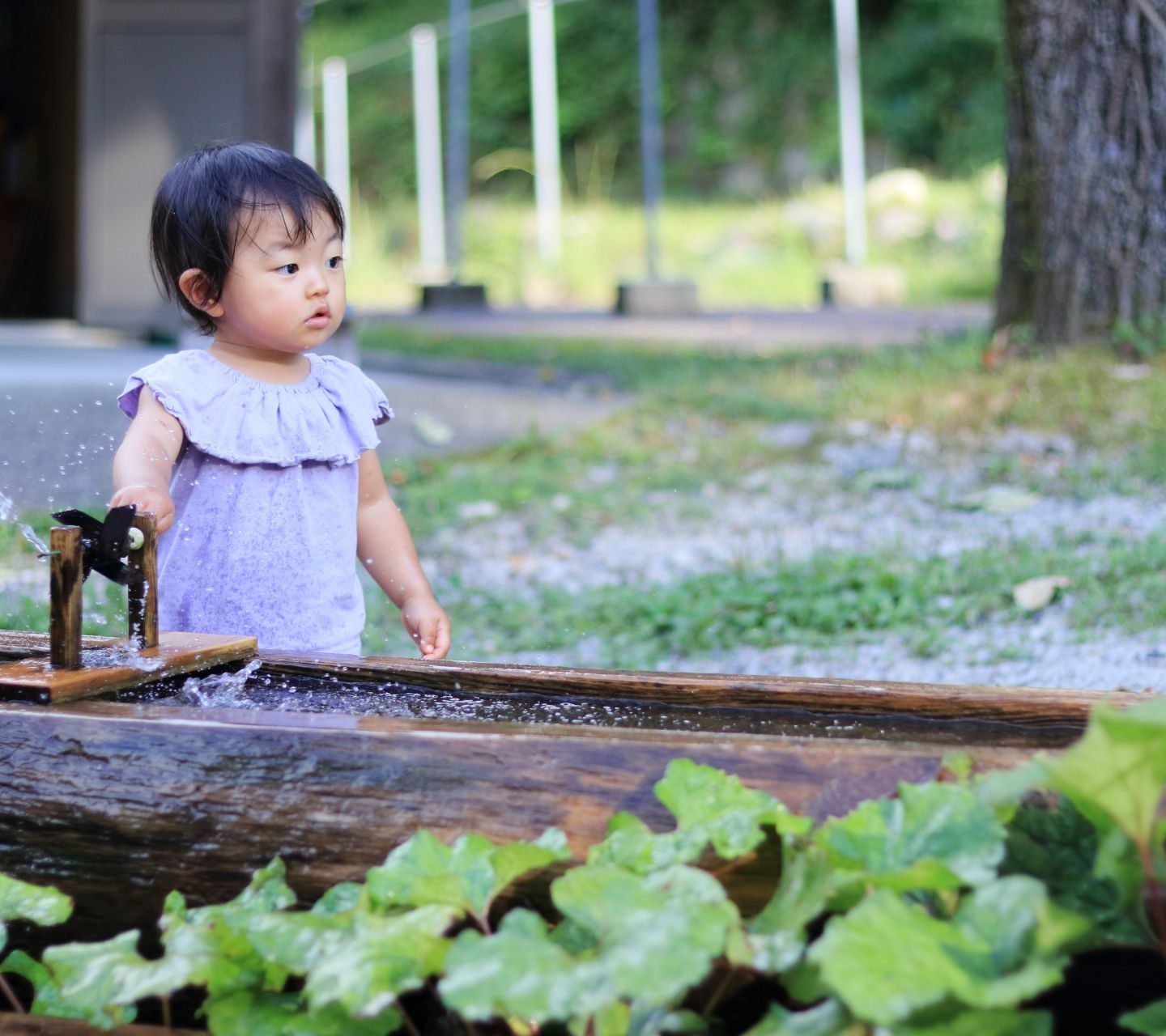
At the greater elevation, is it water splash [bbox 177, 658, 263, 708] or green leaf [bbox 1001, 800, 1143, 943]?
water splash [bbox 177, 658, 263, 708]

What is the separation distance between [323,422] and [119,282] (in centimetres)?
692

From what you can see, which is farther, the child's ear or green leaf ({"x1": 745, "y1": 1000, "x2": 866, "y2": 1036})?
the child's ear

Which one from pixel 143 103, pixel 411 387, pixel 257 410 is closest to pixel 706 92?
pixel 143 103

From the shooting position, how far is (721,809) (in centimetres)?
116

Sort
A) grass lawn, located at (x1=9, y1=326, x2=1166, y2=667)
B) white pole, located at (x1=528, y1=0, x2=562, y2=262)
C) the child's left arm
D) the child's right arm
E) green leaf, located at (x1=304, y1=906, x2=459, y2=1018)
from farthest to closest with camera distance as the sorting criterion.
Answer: white pole, located at (x1=528, y1=0, x2=562, y2=262), grass lawn, located at (x1=9, y1=326, x2=1166, y2=667), the child's left arm, the child's right arm, green leaf, located at (x1=304, y1=906, x2=459, y2=1018)

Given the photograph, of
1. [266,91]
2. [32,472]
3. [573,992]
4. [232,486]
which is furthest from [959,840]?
[266,91]

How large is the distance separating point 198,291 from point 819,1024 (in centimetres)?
166

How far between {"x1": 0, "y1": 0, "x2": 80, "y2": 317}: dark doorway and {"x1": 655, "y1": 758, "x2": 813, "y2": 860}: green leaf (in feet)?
34.1

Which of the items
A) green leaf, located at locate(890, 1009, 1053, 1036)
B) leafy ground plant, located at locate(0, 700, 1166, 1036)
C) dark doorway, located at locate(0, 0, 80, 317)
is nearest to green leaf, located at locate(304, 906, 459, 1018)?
leafy ground plant, located at locate(0, 700, 1166, 1036)

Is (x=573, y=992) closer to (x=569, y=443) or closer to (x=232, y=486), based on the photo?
(x=232, y=486)

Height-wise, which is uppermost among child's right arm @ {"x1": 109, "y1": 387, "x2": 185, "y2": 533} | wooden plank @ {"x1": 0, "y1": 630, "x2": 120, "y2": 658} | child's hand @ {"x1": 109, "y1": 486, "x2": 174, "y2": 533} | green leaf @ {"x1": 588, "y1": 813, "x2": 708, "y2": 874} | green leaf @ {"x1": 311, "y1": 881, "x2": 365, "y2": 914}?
child's right arm @ {"x1": 109, "y1": 387, "x2": 185, "y2": 533}

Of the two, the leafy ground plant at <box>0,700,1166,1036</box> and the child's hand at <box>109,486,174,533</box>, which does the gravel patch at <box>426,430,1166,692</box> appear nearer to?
the child's hand at <box>109,486,174,533</box>

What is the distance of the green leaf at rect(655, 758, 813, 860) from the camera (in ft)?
3.73

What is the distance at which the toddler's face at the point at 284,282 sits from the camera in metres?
2.26
